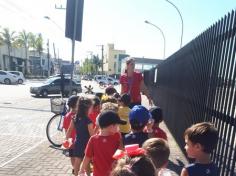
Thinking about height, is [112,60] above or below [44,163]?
above

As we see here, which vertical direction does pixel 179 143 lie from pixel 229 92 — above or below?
below

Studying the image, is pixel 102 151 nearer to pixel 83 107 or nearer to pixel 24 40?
pixel 83 107

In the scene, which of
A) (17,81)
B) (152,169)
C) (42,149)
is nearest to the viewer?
(152,169)

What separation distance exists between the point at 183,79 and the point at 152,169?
6463mm

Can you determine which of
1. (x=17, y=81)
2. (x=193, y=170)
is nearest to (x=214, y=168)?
(x=193, y=170)

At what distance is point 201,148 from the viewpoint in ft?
9.84

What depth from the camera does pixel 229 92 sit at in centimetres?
467

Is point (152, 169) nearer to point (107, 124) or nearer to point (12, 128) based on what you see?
point (107, 124)

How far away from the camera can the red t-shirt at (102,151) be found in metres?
3.74

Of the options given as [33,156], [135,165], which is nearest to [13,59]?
[33,156]

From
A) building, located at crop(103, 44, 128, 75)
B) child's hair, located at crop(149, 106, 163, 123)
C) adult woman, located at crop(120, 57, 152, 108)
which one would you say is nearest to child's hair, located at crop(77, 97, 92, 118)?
child's hair, located at crop(149, 106, 163, 123)

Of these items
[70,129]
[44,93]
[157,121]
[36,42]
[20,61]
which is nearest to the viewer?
[157,121]

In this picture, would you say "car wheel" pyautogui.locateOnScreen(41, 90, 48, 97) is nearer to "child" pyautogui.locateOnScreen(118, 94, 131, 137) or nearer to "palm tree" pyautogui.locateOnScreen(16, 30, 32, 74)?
"child" pyautogui.locateOnScreen(118, 94, 131, 137)

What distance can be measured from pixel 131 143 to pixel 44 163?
126 inches
